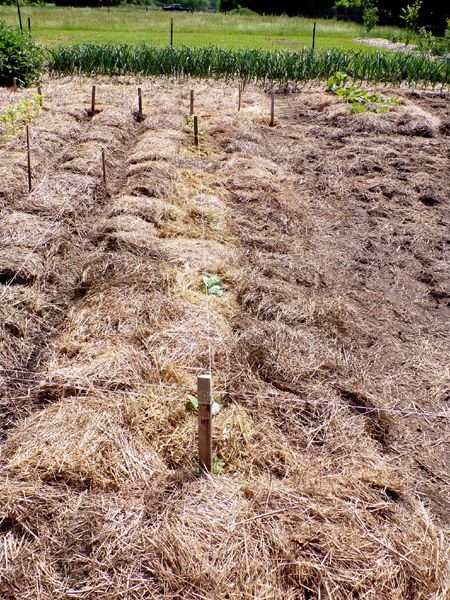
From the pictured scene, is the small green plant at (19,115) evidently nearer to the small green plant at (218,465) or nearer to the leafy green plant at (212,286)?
the leafy green plant at (212,286)

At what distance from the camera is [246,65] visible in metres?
14.2

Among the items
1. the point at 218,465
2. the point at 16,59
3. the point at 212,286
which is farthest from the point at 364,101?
the point at 218,465

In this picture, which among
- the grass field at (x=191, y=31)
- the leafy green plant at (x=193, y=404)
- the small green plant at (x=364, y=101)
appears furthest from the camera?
the grass field at (x=191, y=31)

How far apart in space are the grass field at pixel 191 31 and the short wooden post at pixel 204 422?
2297 centimetres

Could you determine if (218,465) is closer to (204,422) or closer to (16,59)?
(204,422)

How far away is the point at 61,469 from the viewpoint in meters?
2.67

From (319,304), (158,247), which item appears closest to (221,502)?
(319,304)

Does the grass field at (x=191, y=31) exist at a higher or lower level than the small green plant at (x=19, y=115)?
higher

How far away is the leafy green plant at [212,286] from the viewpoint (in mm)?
4484

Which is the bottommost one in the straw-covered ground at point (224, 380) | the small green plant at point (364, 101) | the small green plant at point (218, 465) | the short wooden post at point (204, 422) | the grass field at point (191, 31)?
the small green plant at point (218, 465)

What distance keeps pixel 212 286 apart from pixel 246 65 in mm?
11303

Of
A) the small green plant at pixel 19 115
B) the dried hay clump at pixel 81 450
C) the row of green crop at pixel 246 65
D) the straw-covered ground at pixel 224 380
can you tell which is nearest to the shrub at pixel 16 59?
the row of green crop at pixel 246 65

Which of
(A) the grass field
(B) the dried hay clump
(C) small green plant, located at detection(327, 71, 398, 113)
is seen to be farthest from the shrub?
(B) the dried hay clump

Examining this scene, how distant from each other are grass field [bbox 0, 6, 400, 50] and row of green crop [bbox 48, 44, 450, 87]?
30.0ft
